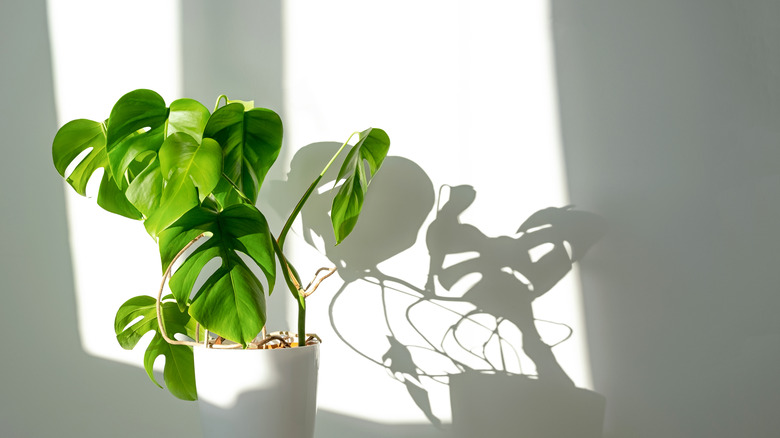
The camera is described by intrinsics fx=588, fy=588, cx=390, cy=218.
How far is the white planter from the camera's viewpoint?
1140 mm

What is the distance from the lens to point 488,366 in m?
1.49

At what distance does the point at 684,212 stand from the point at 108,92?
61.6 inches

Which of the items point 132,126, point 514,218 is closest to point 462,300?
point 514,218

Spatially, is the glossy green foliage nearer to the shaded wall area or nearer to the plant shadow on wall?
the plant shadow on wall

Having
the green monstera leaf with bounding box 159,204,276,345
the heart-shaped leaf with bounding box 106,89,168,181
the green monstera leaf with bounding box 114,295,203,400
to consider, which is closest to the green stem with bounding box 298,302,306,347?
Result: the green monstera leaf with bounding box 159,204,276,345

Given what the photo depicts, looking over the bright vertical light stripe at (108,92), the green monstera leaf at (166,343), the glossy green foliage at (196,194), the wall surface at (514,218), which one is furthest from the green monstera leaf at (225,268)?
the bright vertical light stripe at (108,92)

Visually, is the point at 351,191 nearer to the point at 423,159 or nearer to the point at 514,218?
the point at 423,159

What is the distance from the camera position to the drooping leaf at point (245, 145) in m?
1.19

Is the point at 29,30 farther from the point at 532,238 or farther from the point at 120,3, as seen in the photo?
the point at 532,238

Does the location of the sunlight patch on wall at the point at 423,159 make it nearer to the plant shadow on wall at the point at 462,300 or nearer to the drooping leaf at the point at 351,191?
the plant shadow on wall at the point at 462,300

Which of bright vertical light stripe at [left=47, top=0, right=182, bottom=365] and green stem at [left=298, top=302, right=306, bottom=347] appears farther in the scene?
bright vertical light stripe at [left=47, top=0, right=182, bottom=365]

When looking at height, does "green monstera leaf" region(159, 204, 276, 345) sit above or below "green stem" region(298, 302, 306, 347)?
above

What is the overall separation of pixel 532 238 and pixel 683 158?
42cm

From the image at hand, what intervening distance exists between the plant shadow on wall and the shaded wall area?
96 mm
